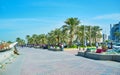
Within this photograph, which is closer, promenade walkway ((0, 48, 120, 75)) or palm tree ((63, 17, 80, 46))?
promenade walkway ((0, 48, 120, 75))

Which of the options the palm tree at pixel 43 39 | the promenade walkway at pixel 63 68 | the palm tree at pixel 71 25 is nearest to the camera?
the promenade walkway at pixel 63 68

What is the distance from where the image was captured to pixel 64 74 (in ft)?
42.6

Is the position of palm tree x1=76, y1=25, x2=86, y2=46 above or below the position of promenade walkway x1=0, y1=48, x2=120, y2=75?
above

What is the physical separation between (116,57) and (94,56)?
13.7ft

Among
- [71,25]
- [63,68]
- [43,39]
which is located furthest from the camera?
[43,39]

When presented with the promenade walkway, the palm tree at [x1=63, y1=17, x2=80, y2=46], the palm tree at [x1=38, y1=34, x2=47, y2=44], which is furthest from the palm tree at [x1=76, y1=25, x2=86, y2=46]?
the palm tree at [x1=38, y1=34, x2=47, y2=44]

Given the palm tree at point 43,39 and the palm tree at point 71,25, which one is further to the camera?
the palm tree at point 43,39

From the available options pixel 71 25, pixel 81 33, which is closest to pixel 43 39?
pixel 81 33

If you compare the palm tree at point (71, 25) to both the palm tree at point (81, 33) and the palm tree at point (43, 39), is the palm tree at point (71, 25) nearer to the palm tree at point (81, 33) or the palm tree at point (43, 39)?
the palm tree at point (81, 33)

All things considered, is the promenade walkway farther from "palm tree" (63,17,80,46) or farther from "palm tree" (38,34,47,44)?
"palm tree" (38,34,47,44)

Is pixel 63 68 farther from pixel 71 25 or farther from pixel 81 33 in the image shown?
pixel 81 33

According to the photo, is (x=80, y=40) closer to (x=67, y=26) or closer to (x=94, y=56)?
(x=67, y=26)

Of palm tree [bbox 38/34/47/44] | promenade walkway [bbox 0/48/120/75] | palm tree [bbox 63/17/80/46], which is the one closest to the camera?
promenade walkway [bbox 0/48/120/75]

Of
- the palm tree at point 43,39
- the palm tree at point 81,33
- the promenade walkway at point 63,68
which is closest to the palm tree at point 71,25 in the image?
the palm tree at point 81,33
